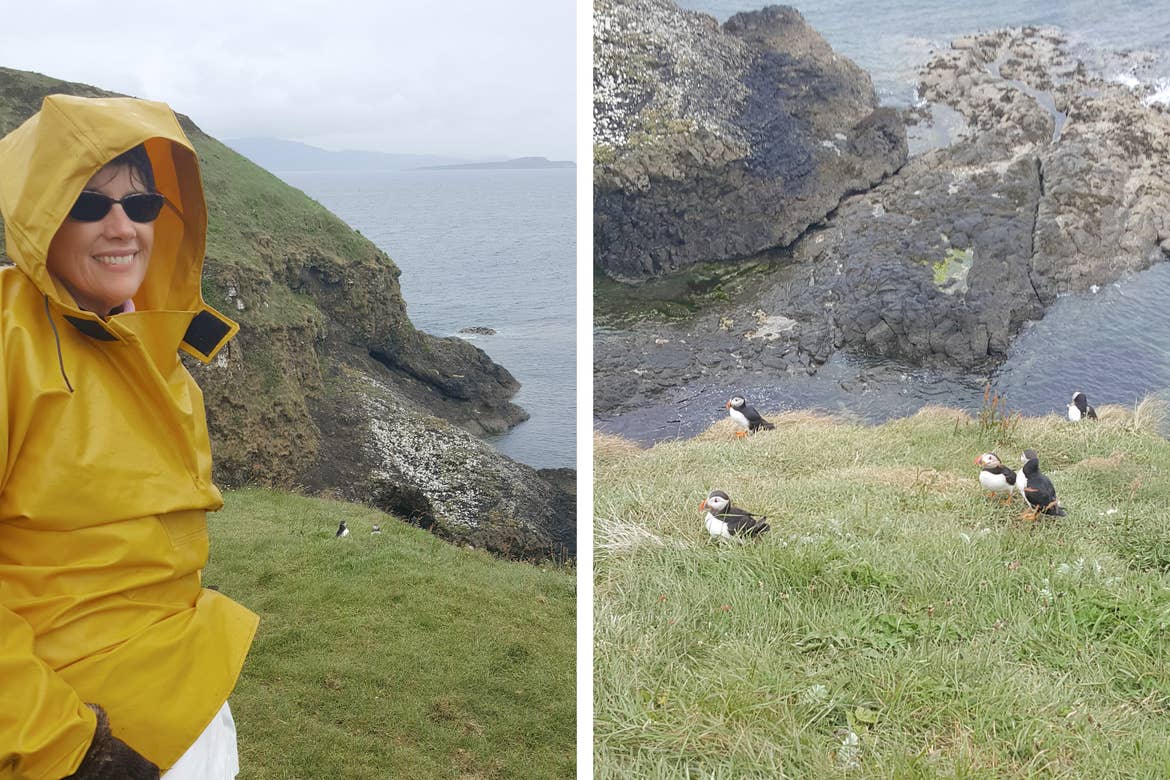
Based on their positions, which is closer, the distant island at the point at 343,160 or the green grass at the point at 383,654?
the green grass at the point at 383,654

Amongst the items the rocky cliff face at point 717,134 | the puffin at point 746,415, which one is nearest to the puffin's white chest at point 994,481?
the puffin at point 746,415

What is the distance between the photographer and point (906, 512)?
3217 mm

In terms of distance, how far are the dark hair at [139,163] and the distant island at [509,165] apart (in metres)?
1.55

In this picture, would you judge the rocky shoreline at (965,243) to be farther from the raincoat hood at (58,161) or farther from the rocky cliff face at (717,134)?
the raincoat hood at (58,161)

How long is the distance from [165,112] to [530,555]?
2.06 metres

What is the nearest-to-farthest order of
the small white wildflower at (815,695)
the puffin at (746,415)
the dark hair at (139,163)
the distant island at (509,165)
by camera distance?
the dark hair at (139,163), the small white wildflower at (815,695), the distant island at (509,165), the puffin at (746,415)

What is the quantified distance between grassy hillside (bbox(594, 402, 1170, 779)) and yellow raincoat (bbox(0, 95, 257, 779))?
1481mm

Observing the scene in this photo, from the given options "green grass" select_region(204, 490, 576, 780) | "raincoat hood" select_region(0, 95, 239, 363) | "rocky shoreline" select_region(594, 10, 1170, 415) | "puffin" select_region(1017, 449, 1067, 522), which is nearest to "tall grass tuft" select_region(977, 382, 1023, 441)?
"rocky shoreline" select_region(594, 10, 1170, 415)

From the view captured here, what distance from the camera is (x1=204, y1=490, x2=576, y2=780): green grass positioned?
2.66 metres

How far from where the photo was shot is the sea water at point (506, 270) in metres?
3.26

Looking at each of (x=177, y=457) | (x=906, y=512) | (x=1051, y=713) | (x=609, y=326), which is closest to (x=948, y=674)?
(x=1051, y=713)

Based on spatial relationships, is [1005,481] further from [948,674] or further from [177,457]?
[177,457]

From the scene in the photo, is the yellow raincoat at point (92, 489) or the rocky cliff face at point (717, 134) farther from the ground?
the rocky cliff face at point (717, 134)

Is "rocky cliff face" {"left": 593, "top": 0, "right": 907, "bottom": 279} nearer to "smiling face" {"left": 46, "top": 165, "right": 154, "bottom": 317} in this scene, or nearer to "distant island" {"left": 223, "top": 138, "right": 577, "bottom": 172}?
"distant island" {"left": 223, "top": 138, "right": 577, "bottom": 172}
